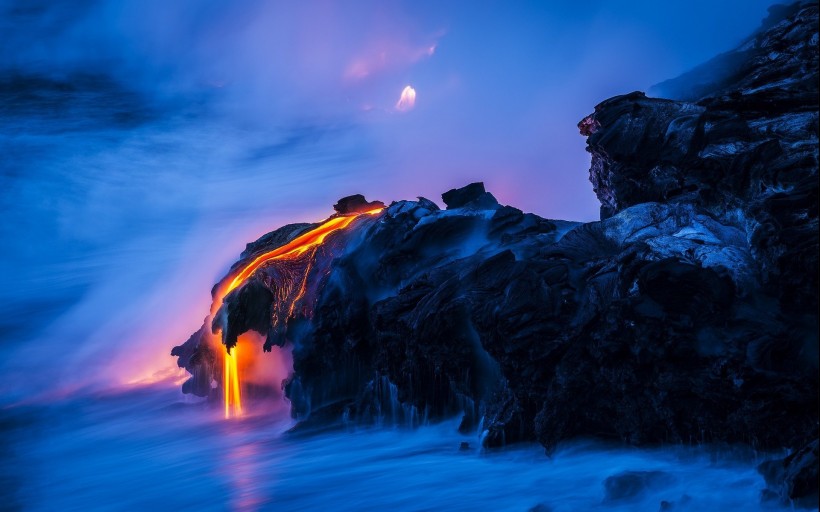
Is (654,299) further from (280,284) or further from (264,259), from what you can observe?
(264,259)

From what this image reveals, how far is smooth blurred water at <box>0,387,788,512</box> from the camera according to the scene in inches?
250

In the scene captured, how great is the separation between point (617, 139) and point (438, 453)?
4.53m

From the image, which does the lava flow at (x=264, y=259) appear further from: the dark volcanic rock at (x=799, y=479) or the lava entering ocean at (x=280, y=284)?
the dark volcanic rock at (x=799, y=479)

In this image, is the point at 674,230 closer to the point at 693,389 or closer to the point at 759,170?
the point at 759,170

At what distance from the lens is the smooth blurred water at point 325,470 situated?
6.34 meters

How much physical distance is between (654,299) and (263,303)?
769 cm

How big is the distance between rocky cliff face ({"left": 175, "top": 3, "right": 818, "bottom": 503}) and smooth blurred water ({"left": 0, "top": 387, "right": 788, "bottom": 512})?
31cm

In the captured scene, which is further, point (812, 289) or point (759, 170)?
point (759, 170)

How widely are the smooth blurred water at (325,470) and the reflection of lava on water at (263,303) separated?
789mm

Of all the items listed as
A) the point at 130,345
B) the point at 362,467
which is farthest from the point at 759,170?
the point at 130,345

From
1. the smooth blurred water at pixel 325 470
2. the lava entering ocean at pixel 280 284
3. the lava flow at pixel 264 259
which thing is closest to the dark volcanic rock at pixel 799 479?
the smooth blurred water at pixel 325 470

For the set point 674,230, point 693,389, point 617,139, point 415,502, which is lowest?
point 415,502

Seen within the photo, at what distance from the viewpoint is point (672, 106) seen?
28.8ft

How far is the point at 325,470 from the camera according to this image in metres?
8.60
